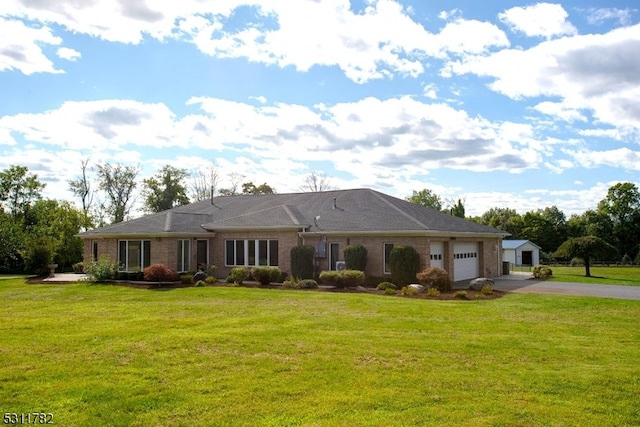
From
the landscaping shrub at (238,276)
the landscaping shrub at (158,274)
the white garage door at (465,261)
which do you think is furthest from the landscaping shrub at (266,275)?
the white garage door at (465,261)

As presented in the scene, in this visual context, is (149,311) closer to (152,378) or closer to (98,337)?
(98,337)

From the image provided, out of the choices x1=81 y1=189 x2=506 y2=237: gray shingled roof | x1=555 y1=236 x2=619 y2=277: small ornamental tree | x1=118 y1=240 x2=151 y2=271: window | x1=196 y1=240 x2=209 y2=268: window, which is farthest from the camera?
x1=555 y1=236 x2=619 y2=277: small ornamental tree

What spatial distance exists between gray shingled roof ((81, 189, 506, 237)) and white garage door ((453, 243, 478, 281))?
106 centimetres

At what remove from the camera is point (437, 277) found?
21.8 metres

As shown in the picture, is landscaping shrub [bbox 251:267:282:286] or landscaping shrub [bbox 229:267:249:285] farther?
landscaping shrub [bbox 229:267:249:285]

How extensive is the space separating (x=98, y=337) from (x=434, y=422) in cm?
810

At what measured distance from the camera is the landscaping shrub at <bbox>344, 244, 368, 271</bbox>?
83.6 feet

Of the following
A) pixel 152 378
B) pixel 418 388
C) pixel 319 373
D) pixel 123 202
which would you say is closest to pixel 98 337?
pixel 152 378

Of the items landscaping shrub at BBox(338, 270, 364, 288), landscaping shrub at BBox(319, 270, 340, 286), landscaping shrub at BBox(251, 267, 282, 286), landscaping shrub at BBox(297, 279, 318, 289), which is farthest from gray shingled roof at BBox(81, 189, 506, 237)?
landscaping shrub at BBox(297, 279, 318, 289)

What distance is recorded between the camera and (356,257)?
1003 inches

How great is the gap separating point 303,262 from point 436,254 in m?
6.69

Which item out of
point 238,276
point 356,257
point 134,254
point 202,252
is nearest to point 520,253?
point 356,257

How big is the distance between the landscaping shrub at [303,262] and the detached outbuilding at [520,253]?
3116 cm

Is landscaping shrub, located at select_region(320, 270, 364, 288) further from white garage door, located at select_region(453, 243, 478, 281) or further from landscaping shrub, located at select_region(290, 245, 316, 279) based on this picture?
white garage door, located at select_region(453, 243, 478, 281)
